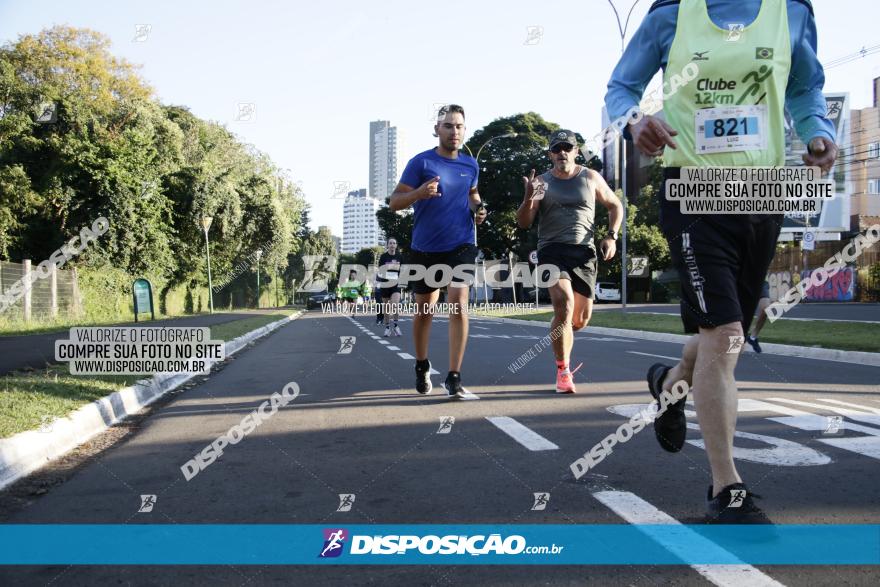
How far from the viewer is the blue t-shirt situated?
6316 mm

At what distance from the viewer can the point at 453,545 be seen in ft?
8.79

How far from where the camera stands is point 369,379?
7.98 meters

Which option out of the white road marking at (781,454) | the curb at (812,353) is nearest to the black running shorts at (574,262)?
the curb at (812,353)

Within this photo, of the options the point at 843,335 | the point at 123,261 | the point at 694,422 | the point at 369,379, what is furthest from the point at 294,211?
the point at 694,422

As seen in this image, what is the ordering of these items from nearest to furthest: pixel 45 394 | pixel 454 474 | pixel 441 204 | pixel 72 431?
pixel 454 474 < pixel 72 431 < pixel 45 394 < pixel 441 204

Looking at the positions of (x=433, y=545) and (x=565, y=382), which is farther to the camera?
(x=565, y=382)

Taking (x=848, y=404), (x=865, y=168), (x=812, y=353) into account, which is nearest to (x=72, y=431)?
(x=848, y=404)

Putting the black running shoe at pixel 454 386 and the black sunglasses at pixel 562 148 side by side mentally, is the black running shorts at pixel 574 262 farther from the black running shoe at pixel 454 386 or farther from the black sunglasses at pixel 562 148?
the black running shoe at pixel 454 386

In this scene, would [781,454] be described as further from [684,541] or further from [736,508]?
[684,541]

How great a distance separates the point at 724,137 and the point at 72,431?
4.32 m

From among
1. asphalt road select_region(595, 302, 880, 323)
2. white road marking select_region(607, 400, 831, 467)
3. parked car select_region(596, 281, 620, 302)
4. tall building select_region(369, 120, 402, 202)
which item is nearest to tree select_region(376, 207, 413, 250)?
parked car select_region(596, 281, 620, 302)

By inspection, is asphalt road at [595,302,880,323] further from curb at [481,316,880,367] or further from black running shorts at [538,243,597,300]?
black running shorts at [538,243,597,300]

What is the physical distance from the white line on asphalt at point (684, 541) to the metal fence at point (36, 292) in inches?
727

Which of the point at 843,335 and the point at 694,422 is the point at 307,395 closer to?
the point at 694,422
